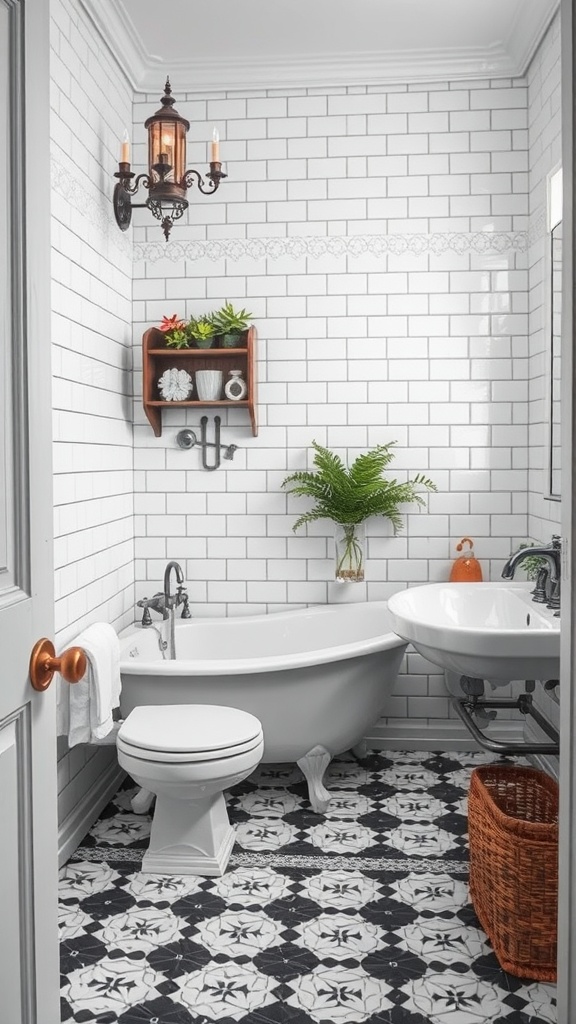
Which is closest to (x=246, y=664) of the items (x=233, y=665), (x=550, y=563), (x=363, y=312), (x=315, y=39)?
(x=233, y=665)

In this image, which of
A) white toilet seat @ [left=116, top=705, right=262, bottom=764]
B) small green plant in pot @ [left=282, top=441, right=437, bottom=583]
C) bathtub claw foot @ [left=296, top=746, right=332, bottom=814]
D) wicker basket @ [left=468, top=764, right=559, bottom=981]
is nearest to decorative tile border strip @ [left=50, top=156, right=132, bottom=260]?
small green plant in pot @ [left=282, top=441, right=437, bottom=583]

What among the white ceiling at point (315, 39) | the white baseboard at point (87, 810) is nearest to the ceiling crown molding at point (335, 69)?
the white ceiling at point (315, 39)

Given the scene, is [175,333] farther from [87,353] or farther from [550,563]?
[550,563]

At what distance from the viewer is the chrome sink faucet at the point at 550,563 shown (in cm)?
266

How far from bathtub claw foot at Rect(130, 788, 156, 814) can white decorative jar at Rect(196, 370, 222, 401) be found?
5.74 feet

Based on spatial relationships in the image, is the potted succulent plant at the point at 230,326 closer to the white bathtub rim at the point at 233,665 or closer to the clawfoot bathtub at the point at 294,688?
the clawfoot bathtub at the point at 294,688

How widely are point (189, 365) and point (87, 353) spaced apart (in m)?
0.76

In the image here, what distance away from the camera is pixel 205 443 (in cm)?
412

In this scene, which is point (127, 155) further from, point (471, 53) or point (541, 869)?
point (541, 869)

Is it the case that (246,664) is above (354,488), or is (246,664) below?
below

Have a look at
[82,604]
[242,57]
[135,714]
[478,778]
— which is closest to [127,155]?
[242,57]

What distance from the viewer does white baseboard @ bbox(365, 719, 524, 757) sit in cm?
409

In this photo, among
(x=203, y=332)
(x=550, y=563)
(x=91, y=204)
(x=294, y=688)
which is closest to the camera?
(x=550, y=563)

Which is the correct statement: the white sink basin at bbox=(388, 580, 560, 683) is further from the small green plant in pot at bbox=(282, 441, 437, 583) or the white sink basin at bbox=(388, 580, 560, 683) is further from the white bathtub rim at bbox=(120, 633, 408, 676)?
the small green plant in pot at bbox=(282, 441, 437, 583)
